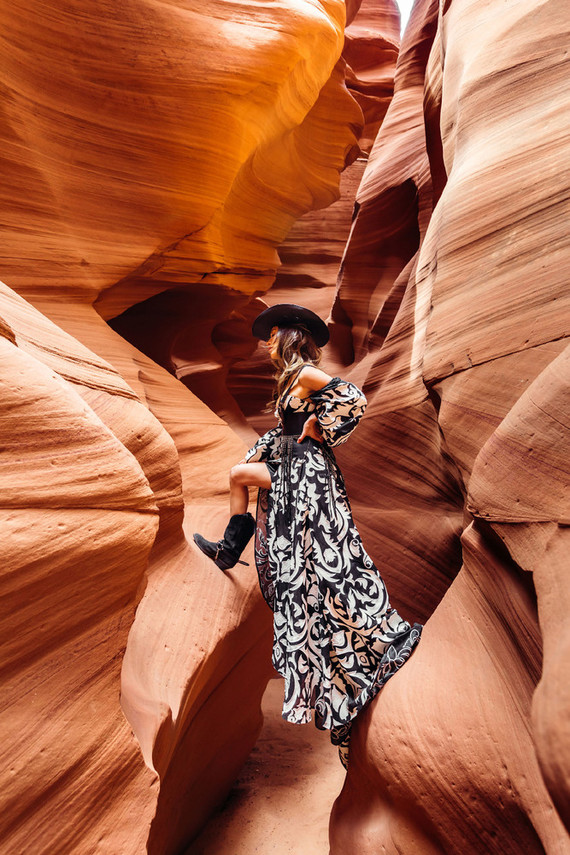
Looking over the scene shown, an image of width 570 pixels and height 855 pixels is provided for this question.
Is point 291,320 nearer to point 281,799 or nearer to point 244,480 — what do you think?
point 244,480

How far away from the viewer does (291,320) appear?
4176 mm

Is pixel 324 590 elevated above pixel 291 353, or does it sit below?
below

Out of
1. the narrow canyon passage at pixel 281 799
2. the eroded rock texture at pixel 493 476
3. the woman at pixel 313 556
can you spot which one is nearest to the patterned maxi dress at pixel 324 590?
the woman at pixel 313 556

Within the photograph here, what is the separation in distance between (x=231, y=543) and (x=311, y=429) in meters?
1.10

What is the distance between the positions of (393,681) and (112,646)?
156cm

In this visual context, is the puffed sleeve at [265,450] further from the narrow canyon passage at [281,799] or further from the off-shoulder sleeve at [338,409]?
the narrow canyon passage at [281,799]

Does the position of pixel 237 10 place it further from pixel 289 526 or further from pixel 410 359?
pixel 289 526

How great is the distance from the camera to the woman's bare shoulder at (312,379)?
12.2 ft

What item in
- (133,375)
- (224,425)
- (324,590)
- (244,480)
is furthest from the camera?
(224,425)

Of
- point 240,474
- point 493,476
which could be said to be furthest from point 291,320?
point 493,476

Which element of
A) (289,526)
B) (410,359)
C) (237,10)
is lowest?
(289,526)

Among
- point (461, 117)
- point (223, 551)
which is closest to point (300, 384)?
point (223, 551)

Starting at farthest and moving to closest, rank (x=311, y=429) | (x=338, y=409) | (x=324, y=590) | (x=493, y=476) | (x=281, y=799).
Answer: (x=281, y=799)
(x=311, y=429)
(x=338, y=409)
(x=324, y=590)
(x=493, y=476)

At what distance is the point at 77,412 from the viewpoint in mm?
2305
